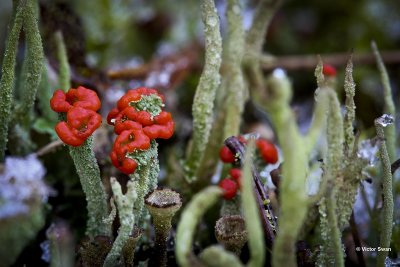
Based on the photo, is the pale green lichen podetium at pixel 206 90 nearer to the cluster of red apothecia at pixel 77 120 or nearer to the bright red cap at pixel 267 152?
the bright red cap at pixel 267 152

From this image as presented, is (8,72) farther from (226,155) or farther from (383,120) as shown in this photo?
(383,120)

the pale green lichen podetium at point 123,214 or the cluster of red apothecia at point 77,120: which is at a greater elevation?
the cluster of red apothecia at point 77,120

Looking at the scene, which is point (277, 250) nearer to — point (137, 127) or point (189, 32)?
point (137, 127)

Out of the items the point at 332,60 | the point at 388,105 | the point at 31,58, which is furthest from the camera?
the point at 332,60

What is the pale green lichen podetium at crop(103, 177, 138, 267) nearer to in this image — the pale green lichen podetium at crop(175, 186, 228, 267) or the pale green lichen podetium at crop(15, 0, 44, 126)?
the pale green lichen podetium at crop(175, 186, 228, 267)

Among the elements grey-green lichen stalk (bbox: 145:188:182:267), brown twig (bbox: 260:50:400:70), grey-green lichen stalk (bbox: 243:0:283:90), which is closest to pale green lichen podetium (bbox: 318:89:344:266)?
grey-green lichen stalk (bbox: 145:188:182:267)

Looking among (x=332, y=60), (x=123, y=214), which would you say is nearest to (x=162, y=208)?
(x=123, y=214)

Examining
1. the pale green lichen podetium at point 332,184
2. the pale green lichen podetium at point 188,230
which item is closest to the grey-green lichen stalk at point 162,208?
the pale green lichen podetium at point 188,230
